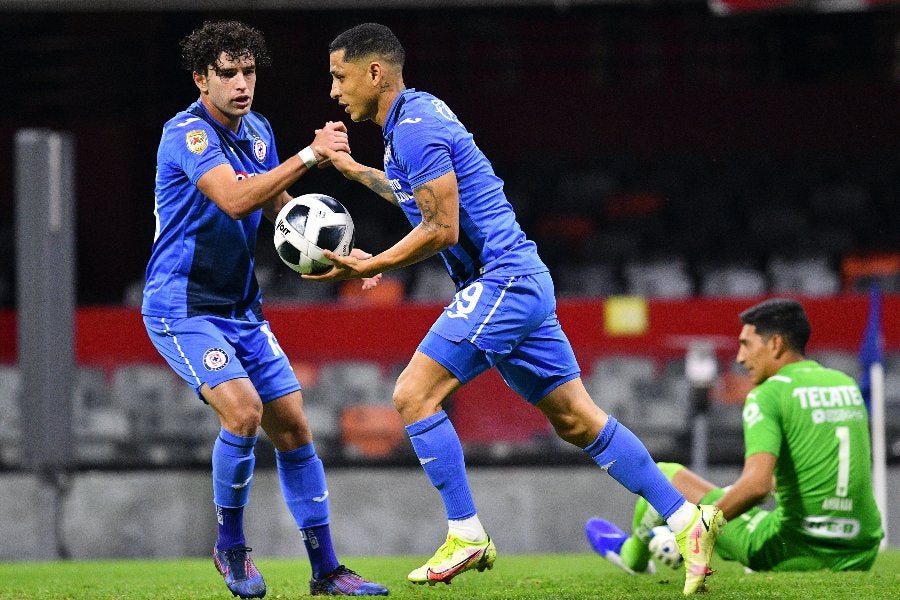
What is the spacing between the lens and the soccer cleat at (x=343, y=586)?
468cm

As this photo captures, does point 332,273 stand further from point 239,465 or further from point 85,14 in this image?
point 85,14

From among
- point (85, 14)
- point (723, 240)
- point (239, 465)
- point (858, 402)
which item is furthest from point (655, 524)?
point (85, 14)

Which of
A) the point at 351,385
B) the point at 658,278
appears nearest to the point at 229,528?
the point at 351,385

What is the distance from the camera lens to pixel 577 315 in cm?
1054

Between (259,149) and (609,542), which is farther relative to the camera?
(609,542)

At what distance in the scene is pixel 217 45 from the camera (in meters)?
4.73

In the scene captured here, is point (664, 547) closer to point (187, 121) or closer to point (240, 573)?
point (240, 573)

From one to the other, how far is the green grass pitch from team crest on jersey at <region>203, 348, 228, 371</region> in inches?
32.4

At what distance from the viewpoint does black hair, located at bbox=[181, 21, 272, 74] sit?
15.5 ft

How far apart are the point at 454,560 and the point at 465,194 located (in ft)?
4.10

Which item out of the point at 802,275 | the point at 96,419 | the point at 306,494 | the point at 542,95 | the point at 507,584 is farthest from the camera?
the point at 542,95

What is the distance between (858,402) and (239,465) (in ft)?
8.87

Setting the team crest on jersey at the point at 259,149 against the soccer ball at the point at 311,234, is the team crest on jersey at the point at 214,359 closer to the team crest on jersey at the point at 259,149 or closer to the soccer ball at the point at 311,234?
the soccer ball at the point at 311,234

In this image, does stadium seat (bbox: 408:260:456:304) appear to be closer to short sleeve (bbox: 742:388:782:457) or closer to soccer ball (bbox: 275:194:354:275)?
short sleeve (bbox: 742:388:782:457)
